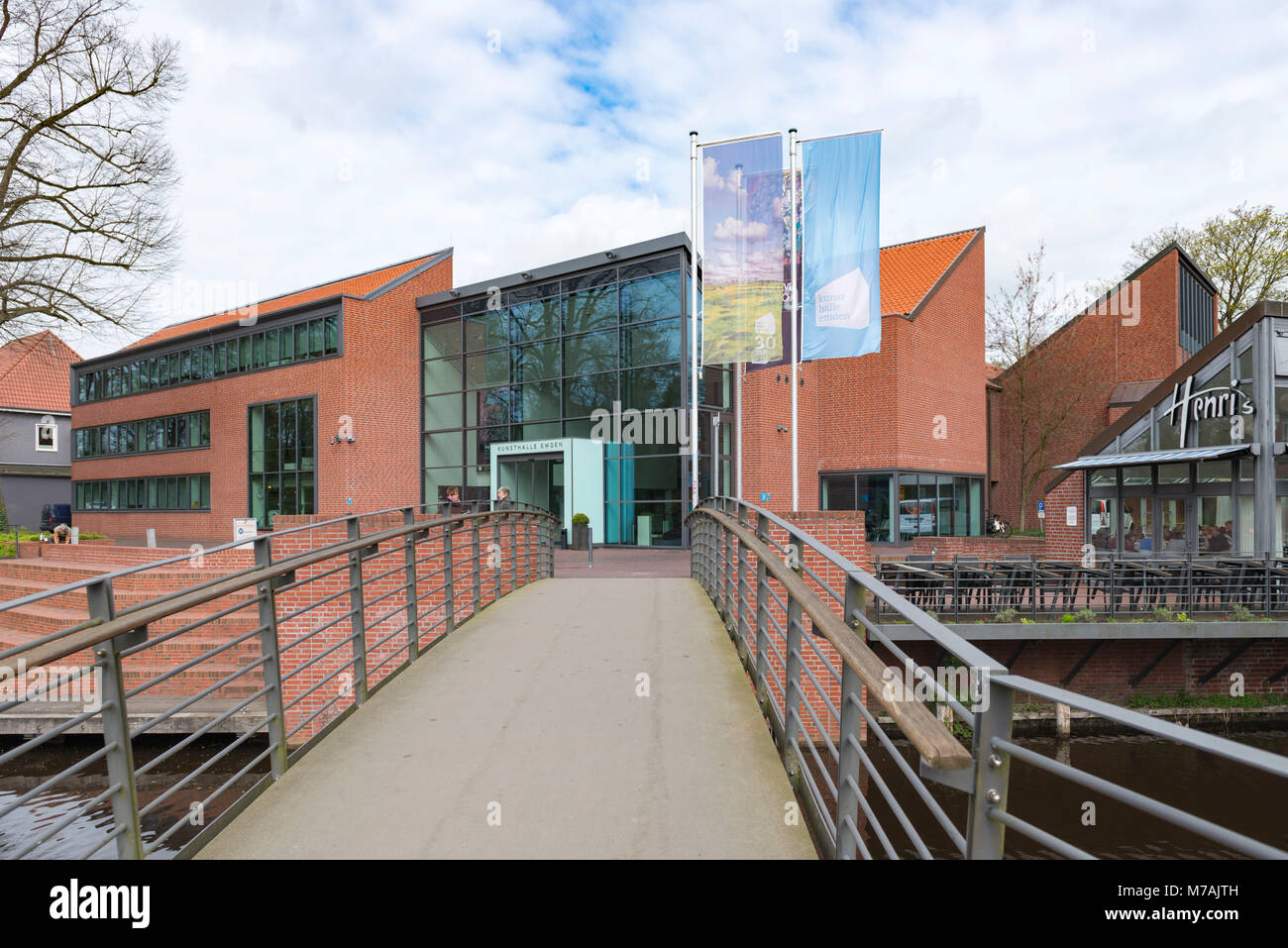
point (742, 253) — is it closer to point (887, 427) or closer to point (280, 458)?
point (887, 427)

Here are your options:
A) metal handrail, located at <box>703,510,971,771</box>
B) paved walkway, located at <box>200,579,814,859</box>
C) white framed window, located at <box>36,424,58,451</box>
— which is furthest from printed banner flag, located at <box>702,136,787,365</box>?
white framed window, located at <box>36,424,58,451</box>

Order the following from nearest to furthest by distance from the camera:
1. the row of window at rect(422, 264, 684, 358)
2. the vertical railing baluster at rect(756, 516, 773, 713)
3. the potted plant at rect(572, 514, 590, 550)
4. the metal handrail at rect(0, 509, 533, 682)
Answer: the metal handrail at rect(0, 509, 533, 682) → the vertical railing baluster at rect(756, 516, 773, 713) → the potted plant at rect(572, 514, 590, 550) → the row of window at rect(422, 264, 684, 358)

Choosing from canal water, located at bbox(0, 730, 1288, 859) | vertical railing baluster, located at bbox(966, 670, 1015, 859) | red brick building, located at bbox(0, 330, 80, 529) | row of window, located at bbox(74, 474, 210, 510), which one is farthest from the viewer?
red brick building, located at bbox(0, 330, 80, 529)

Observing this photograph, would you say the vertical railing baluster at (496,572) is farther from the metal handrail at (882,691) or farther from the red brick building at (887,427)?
the red brick building at (887,427)

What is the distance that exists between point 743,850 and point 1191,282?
34209 millimetres

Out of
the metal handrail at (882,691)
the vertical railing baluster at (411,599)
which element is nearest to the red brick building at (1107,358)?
the vertical railing baluster at (411,599)

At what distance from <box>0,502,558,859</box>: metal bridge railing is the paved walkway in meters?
0.31

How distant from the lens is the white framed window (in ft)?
142

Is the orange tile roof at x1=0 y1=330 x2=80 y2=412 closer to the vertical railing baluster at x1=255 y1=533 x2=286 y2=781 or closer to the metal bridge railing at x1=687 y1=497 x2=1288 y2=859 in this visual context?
the vertical railing baluster at x1=255 y1=533 x2=286 y2=781

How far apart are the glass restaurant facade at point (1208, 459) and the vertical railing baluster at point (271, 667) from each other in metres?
16.7

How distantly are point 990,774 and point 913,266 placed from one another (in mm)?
28169
